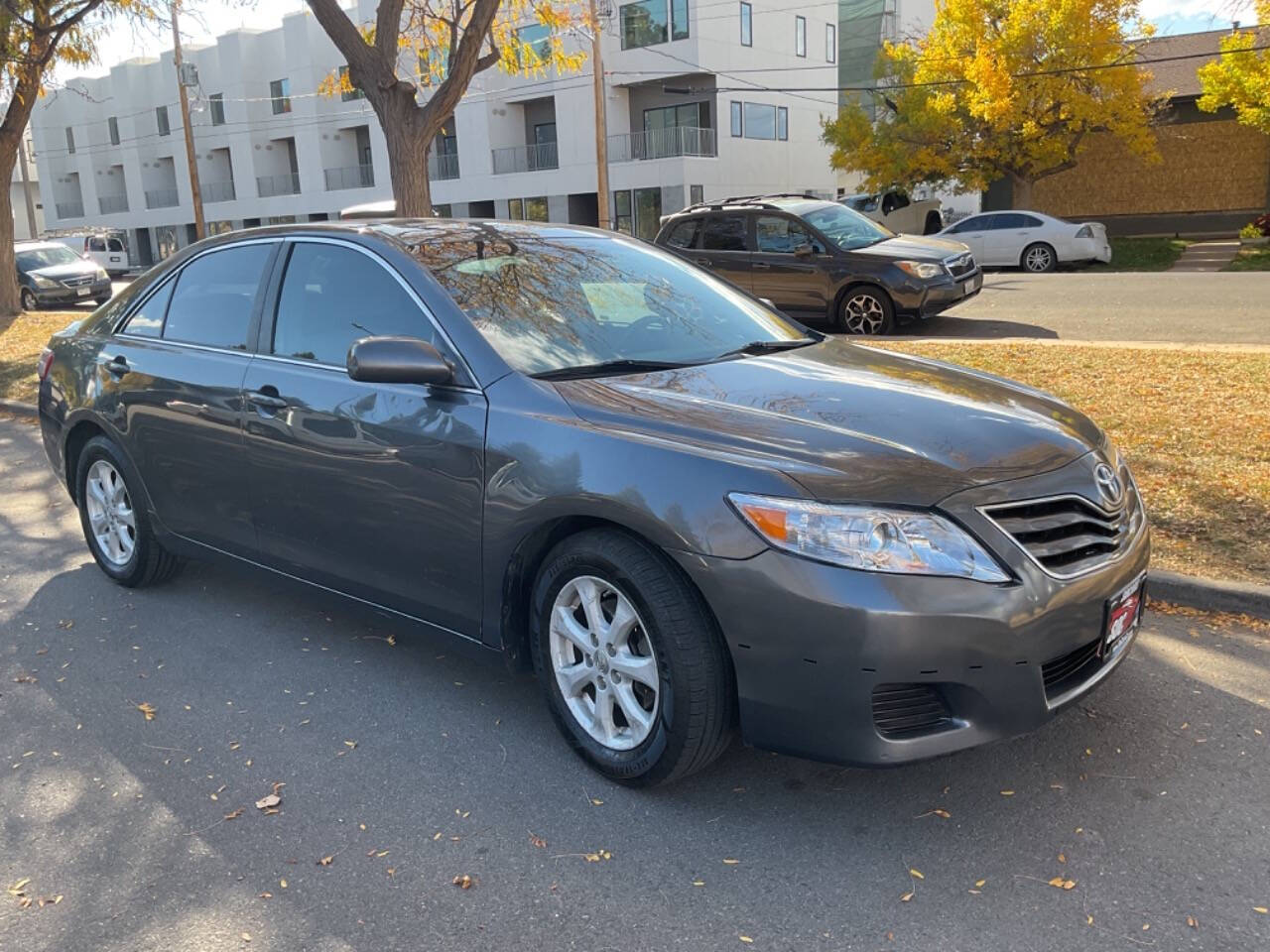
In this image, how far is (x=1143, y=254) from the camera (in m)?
24.7

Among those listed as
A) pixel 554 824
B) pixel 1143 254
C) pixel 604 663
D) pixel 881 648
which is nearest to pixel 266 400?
pixel 604 663

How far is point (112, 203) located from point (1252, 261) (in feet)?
186

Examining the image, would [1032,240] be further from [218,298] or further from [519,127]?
[519,127]

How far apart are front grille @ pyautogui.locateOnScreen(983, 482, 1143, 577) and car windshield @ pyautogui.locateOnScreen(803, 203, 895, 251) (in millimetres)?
9979

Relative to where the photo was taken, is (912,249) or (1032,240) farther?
(1032,240)

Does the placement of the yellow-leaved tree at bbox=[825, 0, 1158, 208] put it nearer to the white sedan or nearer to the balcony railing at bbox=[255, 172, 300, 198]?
the white sedan

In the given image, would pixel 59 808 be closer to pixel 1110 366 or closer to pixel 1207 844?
pixel 1207 844

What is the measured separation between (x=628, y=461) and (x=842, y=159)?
31.8 metres

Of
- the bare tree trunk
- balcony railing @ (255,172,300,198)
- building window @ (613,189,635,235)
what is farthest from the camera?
balcony railing @ (255,172,300,198)

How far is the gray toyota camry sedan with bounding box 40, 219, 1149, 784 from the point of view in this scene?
2850mm

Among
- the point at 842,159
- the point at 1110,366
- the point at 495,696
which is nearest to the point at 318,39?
the point at 842,159

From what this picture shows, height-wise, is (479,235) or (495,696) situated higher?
(479,235)

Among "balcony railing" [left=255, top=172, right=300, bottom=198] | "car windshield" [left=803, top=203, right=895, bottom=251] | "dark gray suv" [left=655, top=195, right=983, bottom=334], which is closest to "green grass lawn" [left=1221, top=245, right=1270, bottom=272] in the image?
"dark gray suv" [left=655, top=195, right=983, bottom=334]

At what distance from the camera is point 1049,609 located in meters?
2.90
